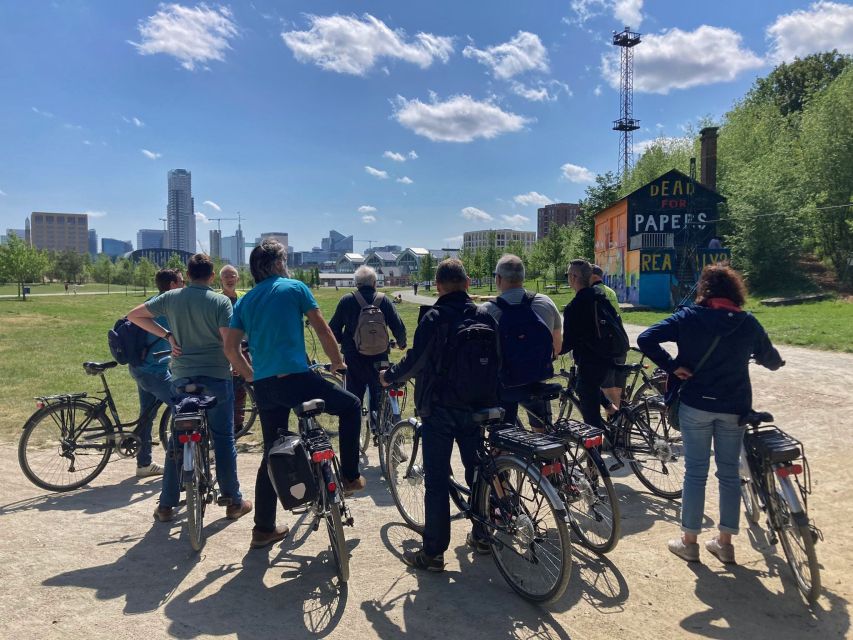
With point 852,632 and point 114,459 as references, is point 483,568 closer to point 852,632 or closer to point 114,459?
point 852,632

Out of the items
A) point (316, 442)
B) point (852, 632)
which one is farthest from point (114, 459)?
point (852, 632)

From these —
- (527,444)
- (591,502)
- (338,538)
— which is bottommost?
(338,538)

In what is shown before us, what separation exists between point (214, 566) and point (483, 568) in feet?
5.92

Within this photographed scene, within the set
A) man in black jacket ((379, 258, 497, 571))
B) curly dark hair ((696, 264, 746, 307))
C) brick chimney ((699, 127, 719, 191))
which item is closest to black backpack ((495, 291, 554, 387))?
man in black jacket ((379, 258, 497, 571))

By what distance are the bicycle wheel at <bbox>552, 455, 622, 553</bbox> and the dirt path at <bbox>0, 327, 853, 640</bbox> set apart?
147mm

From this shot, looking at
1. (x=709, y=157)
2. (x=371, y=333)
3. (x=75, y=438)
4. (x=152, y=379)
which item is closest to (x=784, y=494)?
(x=371, y=333)

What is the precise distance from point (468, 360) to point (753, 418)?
1825mm

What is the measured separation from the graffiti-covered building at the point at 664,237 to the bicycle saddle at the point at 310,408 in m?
31.3

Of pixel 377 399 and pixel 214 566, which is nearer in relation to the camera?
pixel 214 566

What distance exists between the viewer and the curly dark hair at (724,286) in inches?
139

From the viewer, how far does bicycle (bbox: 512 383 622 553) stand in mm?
3639

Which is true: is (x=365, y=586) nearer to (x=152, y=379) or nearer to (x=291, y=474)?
(x=291, y=474)

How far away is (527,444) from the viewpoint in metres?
3.24

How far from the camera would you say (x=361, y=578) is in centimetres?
358
